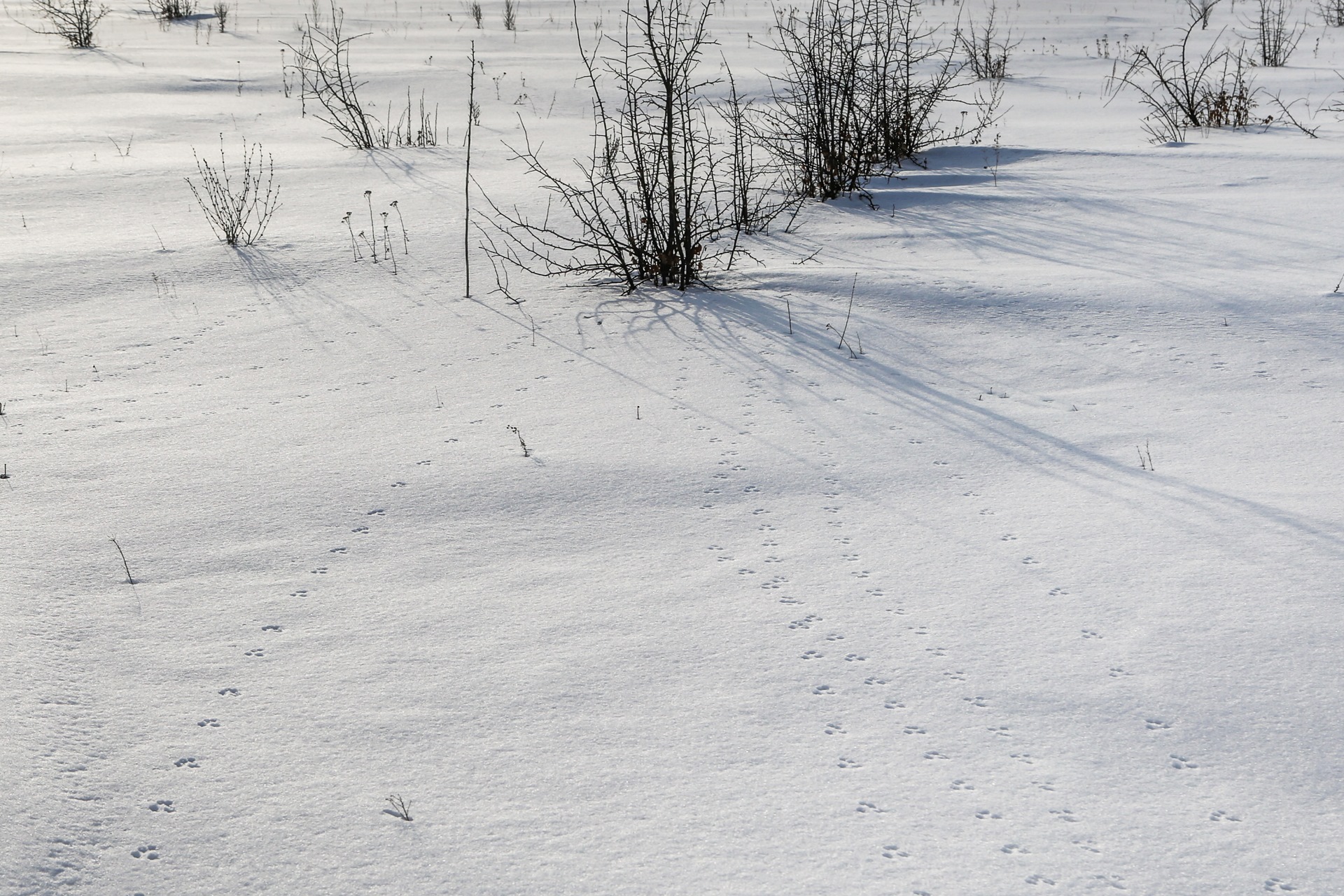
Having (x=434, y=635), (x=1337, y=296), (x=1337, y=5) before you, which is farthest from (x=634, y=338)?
(x=1337, y=5)

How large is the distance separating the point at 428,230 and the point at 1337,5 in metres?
14.2

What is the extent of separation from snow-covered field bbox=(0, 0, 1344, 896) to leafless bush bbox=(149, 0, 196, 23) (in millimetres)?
11901

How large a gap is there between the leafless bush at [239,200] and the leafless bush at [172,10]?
9481 millimetres

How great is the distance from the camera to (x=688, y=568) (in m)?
2.91

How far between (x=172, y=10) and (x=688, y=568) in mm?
16320

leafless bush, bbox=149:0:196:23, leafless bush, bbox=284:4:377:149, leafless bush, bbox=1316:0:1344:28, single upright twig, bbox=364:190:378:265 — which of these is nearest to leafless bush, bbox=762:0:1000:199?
single upright twig, bbox=364:190:378:265

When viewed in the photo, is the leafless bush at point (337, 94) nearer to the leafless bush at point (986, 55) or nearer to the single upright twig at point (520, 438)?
the leafless bush at point (986, 55)

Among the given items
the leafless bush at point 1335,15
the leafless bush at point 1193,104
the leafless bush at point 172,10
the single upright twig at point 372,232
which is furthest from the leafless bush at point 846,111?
the leafless bush at point 172,10

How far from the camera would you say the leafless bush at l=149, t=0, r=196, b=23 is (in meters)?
16.0

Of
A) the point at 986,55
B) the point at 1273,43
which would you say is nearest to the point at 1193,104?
the point at 986,55

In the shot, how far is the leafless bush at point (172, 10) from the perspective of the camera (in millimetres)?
16031

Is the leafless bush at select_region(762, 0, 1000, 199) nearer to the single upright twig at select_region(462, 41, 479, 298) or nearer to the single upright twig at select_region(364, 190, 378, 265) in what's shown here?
the single upright twig at select_region(462, 41, 479, 298)

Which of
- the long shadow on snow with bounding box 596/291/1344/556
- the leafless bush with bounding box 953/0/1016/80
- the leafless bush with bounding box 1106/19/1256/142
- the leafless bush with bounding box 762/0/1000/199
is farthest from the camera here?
the leafless bush with bounding box 953/0/1016/80

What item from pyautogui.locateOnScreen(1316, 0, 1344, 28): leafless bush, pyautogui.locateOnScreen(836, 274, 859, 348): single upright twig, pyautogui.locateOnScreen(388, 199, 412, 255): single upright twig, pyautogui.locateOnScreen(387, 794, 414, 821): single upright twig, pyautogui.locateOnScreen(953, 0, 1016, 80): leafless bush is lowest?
pyautogui.locateOnScreen(387, 794, 414, 821): single upright twig
